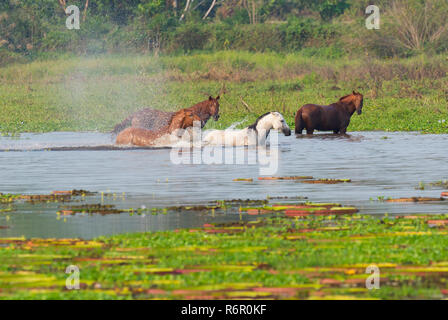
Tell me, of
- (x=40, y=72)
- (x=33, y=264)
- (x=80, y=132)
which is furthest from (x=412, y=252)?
(x=40, y=72)

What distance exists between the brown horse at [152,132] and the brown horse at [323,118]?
3940mm

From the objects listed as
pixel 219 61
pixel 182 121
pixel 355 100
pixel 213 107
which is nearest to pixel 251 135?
pixel 182 121

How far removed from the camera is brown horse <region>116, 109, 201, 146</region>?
22.7 m

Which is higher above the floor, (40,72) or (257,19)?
(257,19)

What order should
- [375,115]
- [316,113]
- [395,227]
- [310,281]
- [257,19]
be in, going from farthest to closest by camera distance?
1. [257,19]
2. [375,115]
3. [316,113]
4. [395,227]
5. [310,281]

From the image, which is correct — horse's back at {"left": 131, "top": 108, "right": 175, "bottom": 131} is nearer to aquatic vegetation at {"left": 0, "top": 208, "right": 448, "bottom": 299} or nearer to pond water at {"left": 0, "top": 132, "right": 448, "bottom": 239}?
pond water at {"left": 0, "top": 132, "right": 448, "bottom": 239}

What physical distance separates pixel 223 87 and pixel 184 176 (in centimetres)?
1924

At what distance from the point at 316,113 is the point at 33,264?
58.5ft

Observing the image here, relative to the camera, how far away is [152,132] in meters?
22.8

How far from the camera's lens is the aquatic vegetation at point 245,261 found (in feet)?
25.0

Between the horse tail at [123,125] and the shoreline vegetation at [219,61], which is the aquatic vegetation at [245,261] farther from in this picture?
the shoreline vegetation at [219,61]

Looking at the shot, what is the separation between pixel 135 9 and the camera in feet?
180

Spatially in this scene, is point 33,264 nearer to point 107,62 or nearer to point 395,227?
point 395,227

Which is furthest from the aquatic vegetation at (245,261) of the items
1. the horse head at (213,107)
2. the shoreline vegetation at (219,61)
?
the shoreline vegetation at (219,61)
